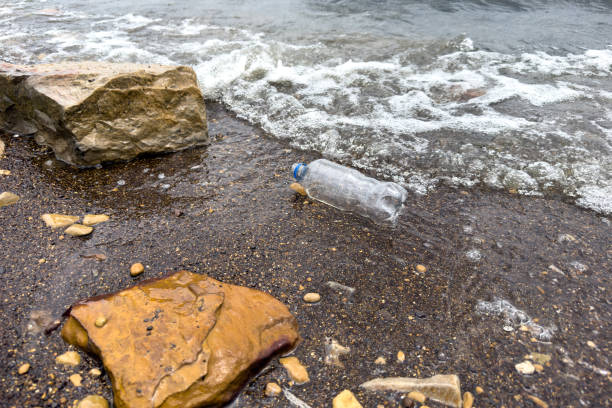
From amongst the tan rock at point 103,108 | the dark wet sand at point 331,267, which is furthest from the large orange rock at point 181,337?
the tan rock at point 103,108

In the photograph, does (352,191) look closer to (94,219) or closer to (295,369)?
(295,369)

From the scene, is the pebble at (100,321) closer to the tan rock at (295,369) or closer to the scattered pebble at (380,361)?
the tan rock at (295,369)

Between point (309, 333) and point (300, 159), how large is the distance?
6.14 feet

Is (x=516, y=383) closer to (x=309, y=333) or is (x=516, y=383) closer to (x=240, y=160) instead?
(x=309, y=333)

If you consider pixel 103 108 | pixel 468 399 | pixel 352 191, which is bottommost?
pixel 468 399

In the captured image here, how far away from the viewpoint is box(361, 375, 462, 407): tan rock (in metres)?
1.56

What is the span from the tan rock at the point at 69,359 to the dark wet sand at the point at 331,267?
0.10 ft

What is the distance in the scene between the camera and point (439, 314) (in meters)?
1.96

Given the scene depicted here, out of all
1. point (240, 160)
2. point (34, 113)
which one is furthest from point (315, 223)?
point (34, 113)

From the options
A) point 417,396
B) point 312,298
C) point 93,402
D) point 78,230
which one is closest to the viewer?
point 93,402

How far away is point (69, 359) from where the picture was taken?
1594 mm

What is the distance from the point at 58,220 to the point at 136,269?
82 centimetres

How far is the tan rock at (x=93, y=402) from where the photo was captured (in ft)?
4.74

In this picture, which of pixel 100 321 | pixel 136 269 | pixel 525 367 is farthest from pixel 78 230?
pixel 525 367
